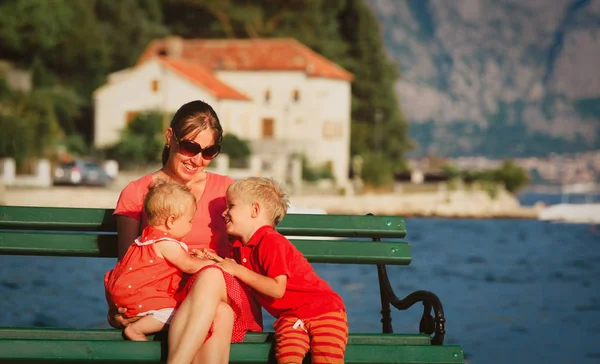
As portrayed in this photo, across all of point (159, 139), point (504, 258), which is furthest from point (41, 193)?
point (504, 258)

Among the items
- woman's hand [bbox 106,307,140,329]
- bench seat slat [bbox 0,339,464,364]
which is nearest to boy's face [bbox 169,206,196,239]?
woman's hand [bbox 106,307,140,329]

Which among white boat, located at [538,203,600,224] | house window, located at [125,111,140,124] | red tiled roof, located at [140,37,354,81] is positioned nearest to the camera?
house window, located at [125,111,140,124]

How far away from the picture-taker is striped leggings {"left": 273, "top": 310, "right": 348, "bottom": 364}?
4125 mm

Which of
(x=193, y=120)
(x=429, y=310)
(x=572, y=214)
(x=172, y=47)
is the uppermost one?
(x=172, y=47)

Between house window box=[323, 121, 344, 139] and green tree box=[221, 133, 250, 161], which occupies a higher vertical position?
house window box=[323, 121, 344, 139]

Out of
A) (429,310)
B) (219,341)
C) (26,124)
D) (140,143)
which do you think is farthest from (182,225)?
(140,143)

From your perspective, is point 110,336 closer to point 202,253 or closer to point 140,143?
point 202,253

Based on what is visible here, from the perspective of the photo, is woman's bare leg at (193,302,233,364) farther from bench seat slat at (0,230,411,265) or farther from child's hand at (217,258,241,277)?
bench seat slat at (0,230,411,265)

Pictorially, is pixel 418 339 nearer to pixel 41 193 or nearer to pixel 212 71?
pixel 41 193

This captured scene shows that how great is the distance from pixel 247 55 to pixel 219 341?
166ft

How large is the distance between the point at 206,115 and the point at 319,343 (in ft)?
3.52

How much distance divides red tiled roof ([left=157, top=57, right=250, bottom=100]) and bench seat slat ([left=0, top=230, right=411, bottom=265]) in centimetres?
4444

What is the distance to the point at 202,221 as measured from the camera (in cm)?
468

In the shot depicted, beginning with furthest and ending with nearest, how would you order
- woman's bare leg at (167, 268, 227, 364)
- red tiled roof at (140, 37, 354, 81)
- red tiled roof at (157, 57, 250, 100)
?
red tiled roof at (140, 37, 354, 81) < red tiled roof at (157, 57, 250, 100) < woman's bare leg at (167, 268, 227, 364)
